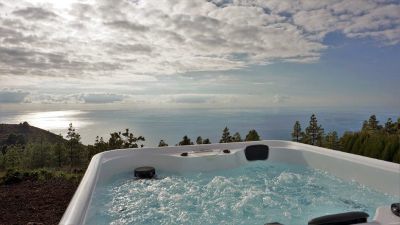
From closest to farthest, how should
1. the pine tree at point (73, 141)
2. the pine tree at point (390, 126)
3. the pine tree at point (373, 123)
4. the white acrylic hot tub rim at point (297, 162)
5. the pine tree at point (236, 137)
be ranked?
the white acrylic hot tub rim at point (297, 162), the pine tree at point (390, 126), the pine tree at point (373, 123), the pine tree at point (236, 137), the pine tree at point (73, 141)

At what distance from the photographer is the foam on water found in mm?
2248

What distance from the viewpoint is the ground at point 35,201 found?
285cm

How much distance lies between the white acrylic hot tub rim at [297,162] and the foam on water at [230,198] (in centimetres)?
10

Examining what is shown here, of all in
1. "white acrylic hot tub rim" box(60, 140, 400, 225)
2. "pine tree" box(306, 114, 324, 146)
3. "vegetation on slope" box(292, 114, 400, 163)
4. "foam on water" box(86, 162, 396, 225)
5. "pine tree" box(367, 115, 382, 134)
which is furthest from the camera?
"pine tree" box(306, 114, 324, 146)

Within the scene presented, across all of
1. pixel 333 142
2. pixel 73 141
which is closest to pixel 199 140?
pixel 333 142

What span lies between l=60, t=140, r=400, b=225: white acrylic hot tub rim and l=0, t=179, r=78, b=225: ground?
24.2 inches

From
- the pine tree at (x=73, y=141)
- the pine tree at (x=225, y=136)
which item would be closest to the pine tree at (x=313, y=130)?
the pine tree at (x=225, y=136)

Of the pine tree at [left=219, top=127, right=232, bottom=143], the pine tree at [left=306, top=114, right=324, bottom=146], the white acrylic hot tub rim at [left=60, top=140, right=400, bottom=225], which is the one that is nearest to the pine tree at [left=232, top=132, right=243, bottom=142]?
the pine tree at [left=219, top=127, right=232, bottom=143]

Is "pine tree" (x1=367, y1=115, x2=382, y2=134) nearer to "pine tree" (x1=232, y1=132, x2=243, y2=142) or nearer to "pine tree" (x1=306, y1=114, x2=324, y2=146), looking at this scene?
"pine tree" (x1=306, y1=114, x2=324, y2=146)

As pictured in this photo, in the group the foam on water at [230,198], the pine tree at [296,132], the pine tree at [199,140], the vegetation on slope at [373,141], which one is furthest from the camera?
the pine tree at [296,132]

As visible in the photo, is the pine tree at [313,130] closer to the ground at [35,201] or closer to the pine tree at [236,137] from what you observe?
the pine tree at [236,137]

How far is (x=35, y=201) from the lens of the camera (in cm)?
326

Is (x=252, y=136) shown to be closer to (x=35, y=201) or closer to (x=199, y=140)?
(x=199, y=140)

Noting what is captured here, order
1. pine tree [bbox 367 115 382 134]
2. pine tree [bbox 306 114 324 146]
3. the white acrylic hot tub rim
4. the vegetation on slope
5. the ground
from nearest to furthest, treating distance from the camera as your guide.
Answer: the white acrylic hot tub rim, the ground, the vegetation on slope, pine tree [bbox 367 115 382 134], pine tree [bbox 306 114 324 146]
